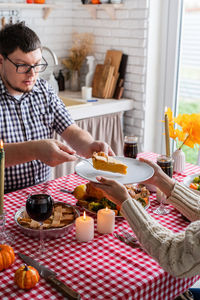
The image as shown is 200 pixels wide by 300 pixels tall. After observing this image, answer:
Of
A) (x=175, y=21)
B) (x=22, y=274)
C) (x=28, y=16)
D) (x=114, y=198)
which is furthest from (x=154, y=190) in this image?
(x=28, y=16)

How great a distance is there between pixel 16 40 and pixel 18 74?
19cm

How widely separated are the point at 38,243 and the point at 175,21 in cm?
266

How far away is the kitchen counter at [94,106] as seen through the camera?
3351 mm

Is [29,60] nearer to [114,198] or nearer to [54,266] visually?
[114,198]

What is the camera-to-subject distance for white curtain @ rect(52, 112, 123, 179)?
344cm

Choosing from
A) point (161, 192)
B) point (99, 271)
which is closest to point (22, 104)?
point (161, 192)

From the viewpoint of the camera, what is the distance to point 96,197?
1.75 meters

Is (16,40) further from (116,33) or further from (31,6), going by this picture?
(116,33)

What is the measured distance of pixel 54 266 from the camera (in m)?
1.32

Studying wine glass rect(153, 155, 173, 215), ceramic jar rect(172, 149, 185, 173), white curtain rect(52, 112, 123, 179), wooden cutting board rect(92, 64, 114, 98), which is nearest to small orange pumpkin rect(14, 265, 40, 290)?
wine glass rect(153, 155, 173, 215)

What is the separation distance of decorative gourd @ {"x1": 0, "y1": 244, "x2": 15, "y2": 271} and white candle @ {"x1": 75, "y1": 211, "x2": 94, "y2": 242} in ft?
0.84

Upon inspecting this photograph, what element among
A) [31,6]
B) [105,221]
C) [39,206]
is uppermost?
[31,6]

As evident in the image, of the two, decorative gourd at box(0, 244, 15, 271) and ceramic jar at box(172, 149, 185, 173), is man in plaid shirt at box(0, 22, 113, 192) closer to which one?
ceramic jar at box(172, 149, 185, 173)

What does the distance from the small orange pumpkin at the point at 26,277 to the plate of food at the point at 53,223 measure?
24 centimetres
